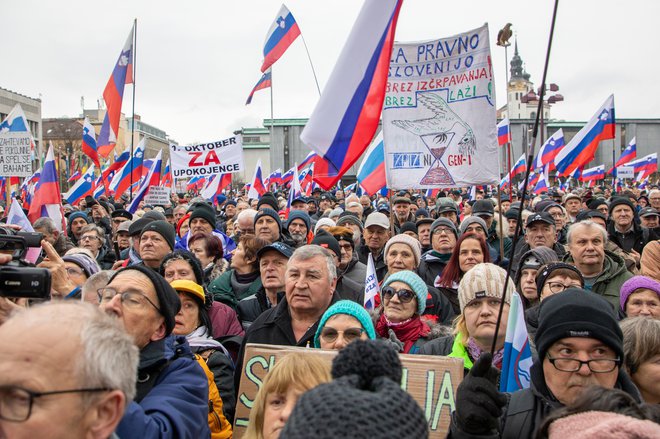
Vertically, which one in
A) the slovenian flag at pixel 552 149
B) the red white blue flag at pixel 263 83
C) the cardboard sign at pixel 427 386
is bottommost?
the cardboard sign at pixel 427 386

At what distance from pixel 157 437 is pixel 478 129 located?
3.85 m

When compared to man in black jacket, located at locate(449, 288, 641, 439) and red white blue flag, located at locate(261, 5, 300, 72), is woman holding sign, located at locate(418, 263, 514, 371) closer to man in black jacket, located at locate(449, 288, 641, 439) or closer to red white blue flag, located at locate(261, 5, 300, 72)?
man in black jacket, located at locate(449, 288, 641, 439)

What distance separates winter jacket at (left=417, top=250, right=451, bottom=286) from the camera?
602 cm

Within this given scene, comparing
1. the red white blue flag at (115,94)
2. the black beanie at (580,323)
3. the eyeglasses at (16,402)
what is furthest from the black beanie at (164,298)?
the red white blue flag at (115,94)

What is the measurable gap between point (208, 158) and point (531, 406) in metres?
10.0

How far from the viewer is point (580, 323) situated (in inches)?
96.3

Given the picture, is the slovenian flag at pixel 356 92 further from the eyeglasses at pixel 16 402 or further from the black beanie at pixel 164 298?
the eyeglasses at pixel 16 402

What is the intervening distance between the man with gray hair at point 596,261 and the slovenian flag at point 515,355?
7.21ft

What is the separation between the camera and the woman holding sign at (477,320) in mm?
3416

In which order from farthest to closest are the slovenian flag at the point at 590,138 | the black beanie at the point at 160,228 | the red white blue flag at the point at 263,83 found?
the red white blue flag at the point at 263,83, the slovenian flag at the point at 590,138, the black beanie at the point at 160,228

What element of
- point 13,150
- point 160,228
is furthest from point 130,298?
point 13,150

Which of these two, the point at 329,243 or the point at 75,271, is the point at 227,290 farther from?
the point at 75,271

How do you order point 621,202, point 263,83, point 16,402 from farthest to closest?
point 263,83 < point 621,202 < point 16,402

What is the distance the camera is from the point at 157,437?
224cm
